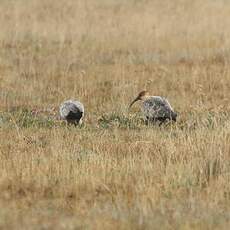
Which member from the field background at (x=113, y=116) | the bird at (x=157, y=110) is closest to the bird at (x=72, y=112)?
the field background at (x=113, y=116)

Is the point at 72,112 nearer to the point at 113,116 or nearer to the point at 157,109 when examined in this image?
the point at 113,116

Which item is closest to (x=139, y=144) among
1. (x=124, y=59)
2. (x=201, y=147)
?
(x=201, y=147)

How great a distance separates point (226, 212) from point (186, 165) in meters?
1.26

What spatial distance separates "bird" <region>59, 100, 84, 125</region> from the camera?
10.5m

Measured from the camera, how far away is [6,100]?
13094mm

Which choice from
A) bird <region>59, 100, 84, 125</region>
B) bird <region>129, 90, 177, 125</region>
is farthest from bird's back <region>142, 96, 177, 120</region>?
bird <region>59, 100, 84, 125</region>

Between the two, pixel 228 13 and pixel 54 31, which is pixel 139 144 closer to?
pixel 54 31

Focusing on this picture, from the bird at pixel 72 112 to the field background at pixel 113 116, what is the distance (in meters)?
0.17

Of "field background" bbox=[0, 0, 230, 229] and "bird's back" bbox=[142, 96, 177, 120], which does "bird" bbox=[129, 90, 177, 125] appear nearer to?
"bird's back" bbox=[142, 96, 177, 120]

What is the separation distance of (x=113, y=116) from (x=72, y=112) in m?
1.18

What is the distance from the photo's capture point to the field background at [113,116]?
6473 millimetres

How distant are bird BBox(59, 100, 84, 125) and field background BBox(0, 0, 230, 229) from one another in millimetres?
166

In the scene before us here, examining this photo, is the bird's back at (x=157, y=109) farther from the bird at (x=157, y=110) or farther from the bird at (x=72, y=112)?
the bird at (x=72, y=112)

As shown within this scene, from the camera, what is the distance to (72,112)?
34.6 feet
